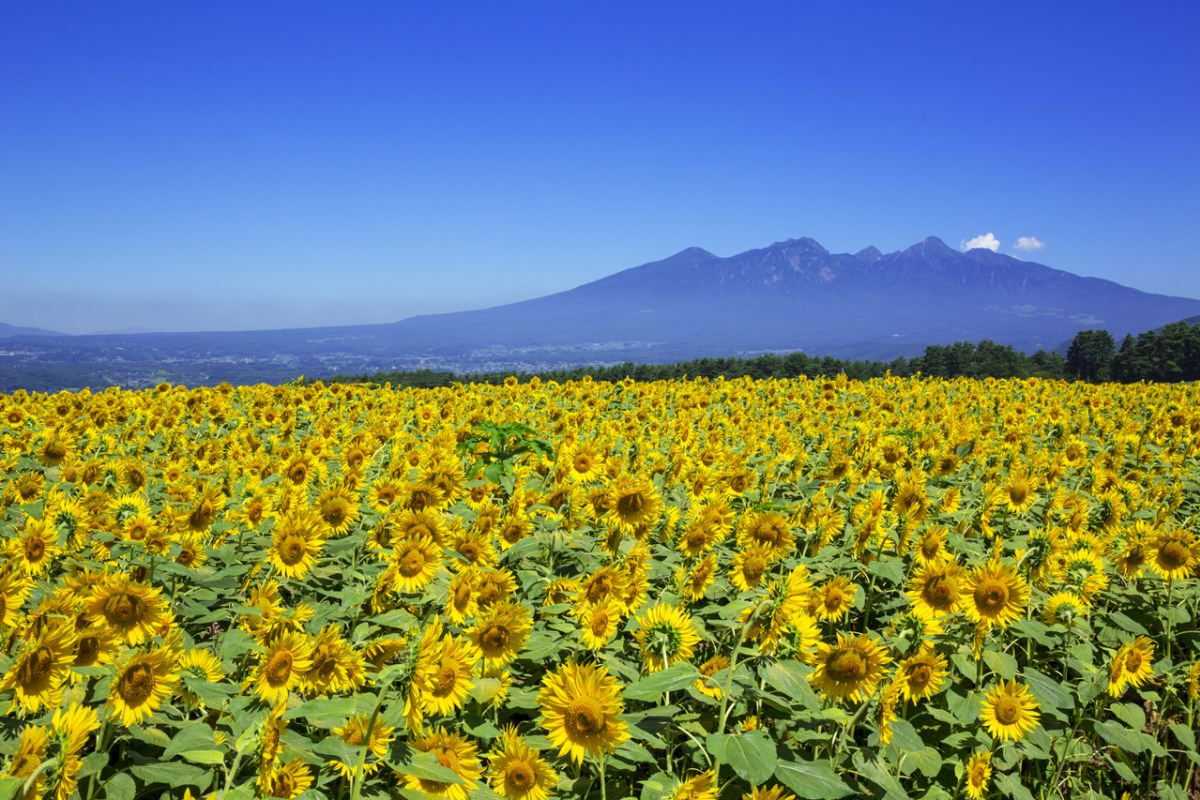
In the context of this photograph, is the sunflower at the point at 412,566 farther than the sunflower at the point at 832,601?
No

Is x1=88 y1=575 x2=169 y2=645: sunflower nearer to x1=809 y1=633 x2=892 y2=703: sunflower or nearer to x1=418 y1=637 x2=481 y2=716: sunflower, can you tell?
x1=418 y1=637 x2=481 y2=716: sunflower

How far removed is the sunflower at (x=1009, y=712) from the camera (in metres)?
2.91

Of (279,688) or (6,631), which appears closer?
(279,688)

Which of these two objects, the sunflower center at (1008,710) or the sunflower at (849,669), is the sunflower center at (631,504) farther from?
the sunflower center at (1008,710)

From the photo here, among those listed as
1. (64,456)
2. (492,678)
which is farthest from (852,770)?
(64,456)

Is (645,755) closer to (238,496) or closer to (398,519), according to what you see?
(398,519)

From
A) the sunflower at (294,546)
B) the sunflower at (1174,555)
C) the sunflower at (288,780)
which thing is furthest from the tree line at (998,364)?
the sunflower at (288,780)

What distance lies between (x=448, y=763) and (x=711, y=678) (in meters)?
0.82

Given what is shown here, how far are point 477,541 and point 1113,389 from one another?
15.7m

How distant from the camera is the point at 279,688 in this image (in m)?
2.18

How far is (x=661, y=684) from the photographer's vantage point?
6.83 feet

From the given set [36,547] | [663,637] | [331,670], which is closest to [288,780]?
[331,670]

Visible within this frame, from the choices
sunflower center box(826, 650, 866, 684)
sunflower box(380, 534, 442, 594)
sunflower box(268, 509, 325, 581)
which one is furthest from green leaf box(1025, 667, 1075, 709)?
sunflower box(268, 509, 325, 581)

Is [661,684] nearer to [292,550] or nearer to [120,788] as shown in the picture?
[120,788]
